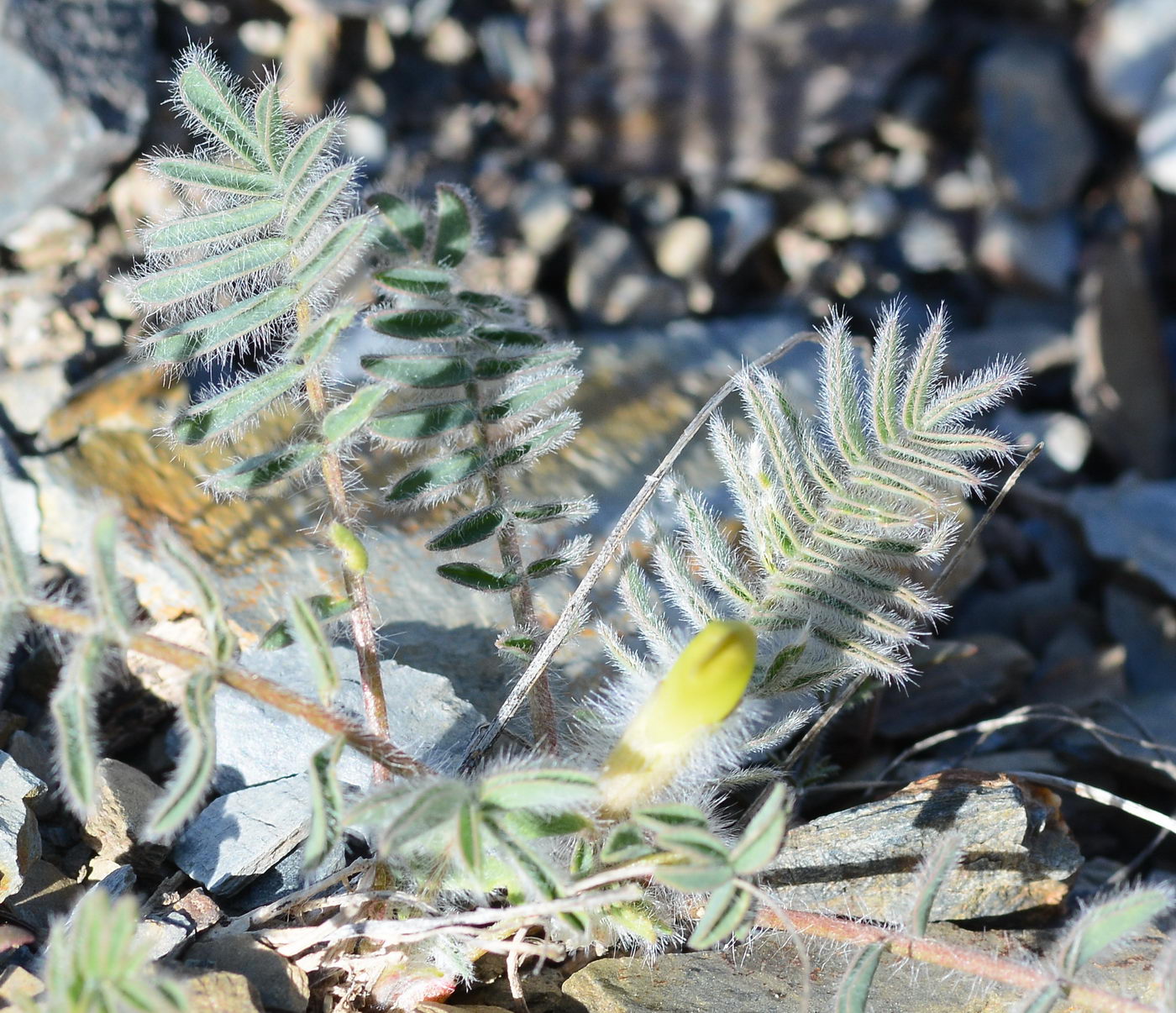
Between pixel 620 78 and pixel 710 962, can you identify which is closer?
pixel 710 962

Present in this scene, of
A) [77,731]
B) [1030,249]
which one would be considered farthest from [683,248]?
[77,731]

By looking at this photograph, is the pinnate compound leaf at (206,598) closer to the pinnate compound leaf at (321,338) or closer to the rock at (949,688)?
the pinnate compound leaf at (321,338)

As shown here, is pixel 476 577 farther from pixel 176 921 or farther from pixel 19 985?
pixel 19 985

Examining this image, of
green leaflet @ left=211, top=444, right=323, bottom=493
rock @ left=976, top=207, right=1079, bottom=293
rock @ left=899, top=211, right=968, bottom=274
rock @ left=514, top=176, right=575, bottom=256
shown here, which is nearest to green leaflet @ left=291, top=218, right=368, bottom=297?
green leaflet @ left=211, top=444, right=323, bottom=493

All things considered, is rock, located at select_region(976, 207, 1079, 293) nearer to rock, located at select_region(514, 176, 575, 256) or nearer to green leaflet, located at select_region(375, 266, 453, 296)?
rock, located at select_region(514, 176, 575, 256)

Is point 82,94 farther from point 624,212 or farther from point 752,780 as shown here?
point 752,780

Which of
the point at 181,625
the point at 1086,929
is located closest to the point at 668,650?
the point at 1086,929
